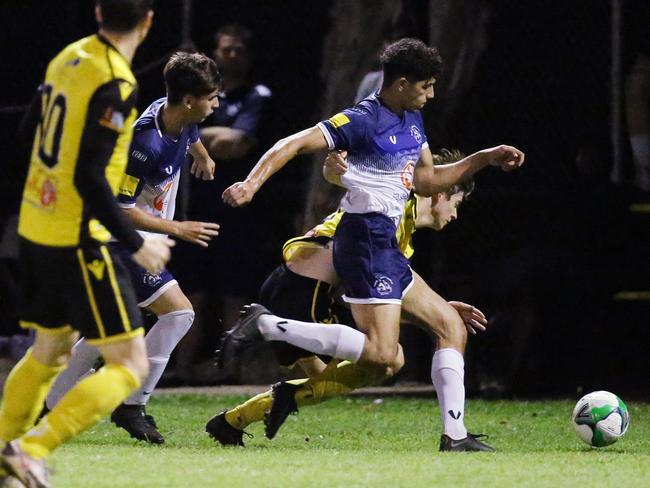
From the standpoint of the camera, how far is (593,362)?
38.4ft

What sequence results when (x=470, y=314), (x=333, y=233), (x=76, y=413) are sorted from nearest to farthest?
(x=76, y=413)
(x=333, y=233)
(x=470, y=314)

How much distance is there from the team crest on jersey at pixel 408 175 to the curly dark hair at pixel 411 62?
17.6 inches

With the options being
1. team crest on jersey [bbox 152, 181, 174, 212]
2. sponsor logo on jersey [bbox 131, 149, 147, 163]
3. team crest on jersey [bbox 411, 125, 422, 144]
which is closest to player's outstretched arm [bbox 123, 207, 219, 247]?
sponsor logo on jersey [bbox 131, 149, 147, 163]

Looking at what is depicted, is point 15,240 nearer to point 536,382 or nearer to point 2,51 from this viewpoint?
point 2,51

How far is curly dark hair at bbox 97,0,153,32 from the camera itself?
5781 millimetres

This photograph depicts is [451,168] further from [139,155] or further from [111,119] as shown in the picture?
[111,119]

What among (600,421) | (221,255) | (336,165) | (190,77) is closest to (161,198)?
(190,77)

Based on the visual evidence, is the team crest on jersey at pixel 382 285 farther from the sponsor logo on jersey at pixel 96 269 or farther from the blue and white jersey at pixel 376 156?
the sponsor logo on jersey at pixel 96 269

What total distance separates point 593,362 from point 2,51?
5544mm

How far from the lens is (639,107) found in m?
11.8

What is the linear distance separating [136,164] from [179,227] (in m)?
1.22

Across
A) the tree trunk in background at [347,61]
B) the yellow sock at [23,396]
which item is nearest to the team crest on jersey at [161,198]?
the yellow sock at [23,396]

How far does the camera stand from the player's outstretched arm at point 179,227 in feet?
21.8

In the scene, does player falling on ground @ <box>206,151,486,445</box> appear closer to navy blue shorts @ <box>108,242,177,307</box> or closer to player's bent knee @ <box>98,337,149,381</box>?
navy blue shorts @ <box>108,242,177,307</box>
